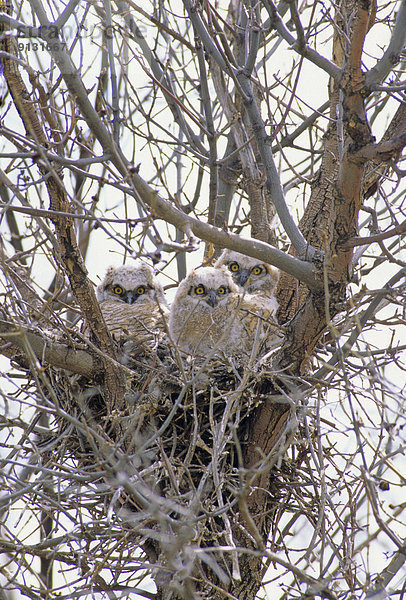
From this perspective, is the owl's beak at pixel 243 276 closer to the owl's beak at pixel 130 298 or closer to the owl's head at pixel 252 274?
the owl's head at pixel 252 274

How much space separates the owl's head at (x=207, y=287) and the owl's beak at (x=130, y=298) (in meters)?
0.48

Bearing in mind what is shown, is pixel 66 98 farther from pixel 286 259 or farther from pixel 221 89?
pixel 286 259

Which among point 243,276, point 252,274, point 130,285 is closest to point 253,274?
point 252,274

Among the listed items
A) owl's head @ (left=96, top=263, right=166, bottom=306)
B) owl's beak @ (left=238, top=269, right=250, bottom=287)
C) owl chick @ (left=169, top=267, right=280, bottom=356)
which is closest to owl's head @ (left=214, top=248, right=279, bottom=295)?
owl's beak @ (left=238, top=269, right=250, bottom=287)

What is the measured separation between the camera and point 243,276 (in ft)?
17.9

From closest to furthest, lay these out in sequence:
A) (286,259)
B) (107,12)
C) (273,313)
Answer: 1. (286,259)
2. (107,12)
3. (273,313)

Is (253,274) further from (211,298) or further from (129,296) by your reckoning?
(129,296)

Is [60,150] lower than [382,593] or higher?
higher

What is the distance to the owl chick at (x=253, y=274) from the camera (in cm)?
546

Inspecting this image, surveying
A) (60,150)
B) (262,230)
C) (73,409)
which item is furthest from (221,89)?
(73,409)

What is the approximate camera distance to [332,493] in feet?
11.7

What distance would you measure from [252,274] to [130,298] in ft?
3.42

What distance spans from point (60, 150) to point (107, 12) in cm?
137

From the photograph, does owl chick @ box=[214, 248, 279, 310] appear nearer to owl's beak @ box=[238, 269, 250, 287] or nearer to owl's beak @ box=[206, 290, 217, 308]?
owl's beak @ box=[238, 269, 250, 287]
